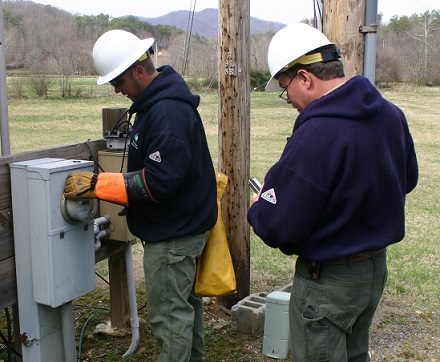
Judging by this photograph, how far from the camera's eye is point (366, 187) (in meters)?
2.25

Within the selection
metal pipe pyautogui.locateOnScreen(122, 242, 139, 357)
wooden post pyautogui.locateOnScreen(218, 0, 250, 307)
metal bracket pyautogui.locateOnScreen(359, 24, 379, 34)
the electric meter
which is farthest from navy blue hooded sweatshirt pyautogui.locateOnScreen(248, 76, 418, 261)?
wooden post pyautogui.locateOnScreen(218, 0, 250, 307)

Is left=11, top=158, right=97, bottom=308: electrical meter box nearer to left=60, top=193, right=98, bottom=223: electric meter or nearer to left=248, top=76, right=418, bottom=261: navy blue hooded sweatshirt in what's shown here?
left=60, top=193, right=98, bottom=223: electric meter

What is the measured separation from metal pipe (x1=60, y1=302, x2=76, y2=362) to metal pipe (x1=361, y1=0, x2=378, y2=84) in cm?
245

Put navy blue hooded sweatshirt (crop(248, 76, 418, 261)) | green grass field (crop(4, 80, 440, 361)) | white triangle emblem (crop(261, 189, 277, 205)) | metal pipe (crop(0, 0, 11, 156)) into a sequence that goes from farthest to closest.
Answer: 1. green grass field (crop(4, 80, 440, 361))
2. metal pipe (crop(0, 0, 11, 156))
3. white triangle emblem (crop(261, 189, 277, 205))
4. navy blue hooded sweatshirt (crop(248, 76, 418, 261))

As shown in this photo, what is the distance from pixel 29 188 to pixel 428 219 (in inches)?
262

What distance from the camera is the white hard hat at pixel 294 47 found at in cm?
238

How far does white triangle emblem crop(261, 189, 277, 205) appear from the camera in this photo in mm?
2314

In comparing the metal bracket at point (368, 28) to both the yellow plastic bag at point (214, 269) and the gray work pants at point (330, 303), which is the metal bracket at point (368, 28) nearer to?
the yellow plastic bag at point (214, 269)

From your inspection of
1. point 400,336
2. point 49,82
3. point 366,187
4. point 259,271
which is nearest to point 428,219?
point 259,271

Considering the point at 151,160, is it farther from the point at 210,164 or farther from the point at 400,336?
the point at 400,336

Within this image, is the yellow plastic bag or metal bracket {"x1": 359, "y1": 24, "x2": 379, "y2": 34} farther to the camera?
metal bracket {"x1": 359, "y1": 24, "x2": 379, "y2": 34}

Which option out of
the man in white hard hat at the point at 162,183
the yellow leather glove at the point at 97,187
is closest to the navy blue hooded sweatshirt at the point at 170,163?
the man in white hard hat at the point at 162,183

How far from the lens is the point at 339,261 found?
239 centimetres

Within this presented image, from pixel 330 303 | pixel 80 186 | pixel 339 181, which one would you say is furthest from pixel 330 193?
pixel 80 186
